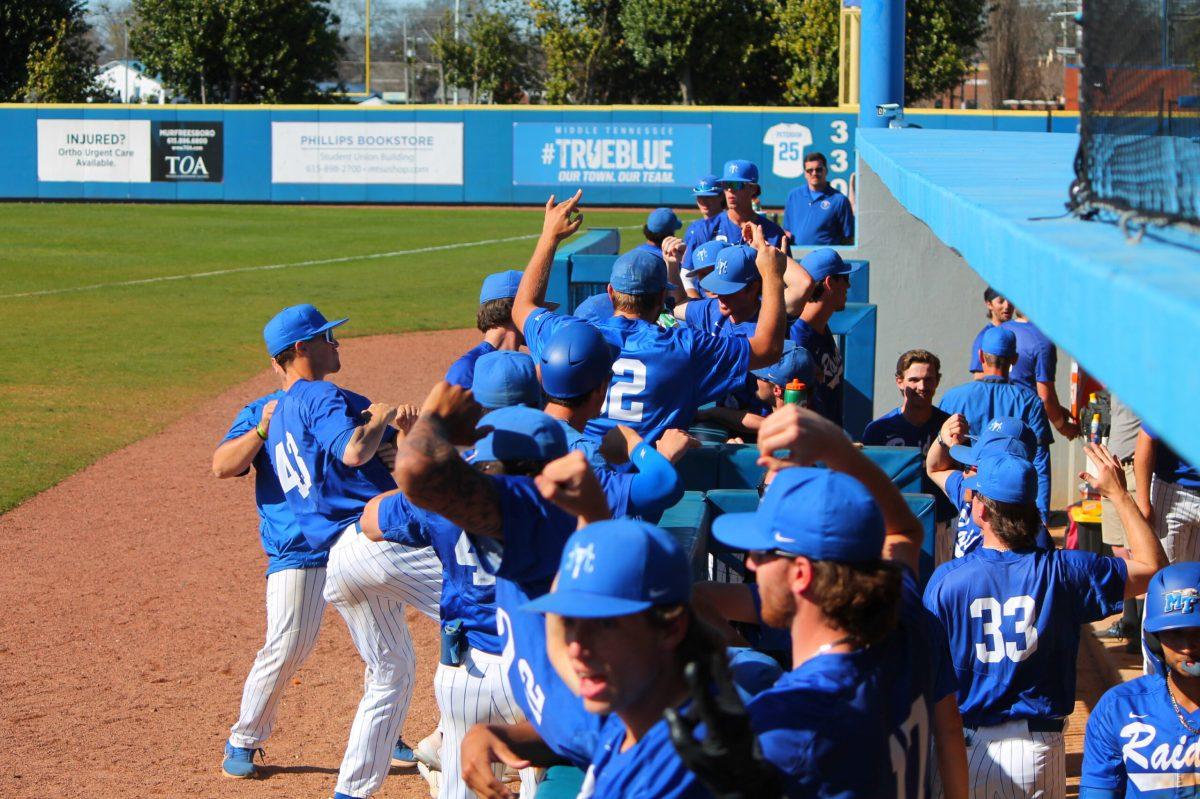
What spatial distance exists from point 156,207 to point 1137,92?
34414 millimetres

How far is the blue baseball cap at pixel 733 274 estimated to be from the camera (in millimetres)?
5883

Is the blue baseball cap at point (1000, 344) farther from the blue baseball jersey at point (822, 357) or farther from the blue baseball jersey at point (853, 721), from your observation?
the blue baseball jersey at point (853, 721)

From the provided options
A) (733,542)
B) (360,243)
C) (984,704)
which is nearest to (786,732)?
(733,542)

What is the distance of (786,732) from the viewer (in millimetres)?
2293

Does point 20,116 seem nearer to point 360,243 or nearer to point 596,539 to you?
point 360,243

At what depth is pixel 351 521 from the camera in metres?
5.26

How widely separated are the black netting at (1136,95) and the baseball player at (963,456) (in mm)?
1490

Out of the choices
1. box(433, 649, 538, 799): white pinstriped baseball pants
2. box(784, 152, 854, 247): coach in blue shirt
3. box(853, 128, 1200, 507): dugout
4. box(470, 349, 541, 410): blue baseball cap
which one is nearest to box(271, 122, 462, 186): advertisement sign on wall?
box(784, 152, 854, 247): coach in blue shirt

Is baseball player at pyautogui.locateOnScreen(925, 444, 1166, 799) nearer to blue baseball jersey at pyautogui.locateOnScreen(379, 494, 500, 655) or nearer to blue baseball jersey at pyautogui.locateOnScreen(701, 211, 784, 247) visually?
blue baseball jersey at pyautogui.locateOnScreen(379, 494, 500, 655)

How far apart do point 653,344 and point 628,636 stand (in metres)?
2.83

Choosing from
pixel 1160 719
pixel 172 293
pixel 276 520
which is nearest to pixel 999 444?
pixel 1160 719

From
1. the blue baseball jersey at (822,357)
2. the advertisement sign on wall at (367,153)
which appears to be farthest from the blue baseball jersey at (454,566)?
the advertisement sign on wall at (367,153)

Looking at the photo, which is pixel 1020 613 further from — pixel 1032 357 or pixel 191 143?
pixel 191 143

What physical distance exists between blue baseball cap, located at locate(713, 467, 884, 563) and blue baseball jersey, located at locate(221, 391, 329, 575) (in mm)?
3215
